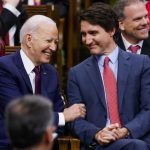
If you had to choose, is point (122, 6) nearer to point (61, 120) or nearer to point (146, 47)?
point (146, 47)

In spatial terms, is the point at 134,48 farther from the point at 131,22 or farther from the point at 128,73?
the point at 128,73

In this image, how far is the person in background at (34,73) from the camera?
4848 millimetres

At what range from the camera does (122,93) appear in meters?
5.02

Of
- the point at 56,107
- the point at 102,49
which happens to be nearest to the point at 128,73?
the point at 102,49

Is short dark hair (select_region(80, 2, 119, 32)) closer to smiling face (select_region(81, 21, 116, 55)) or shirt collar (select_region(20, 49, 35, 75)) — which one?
smiling face (select_region(81, 21, 116, 55))

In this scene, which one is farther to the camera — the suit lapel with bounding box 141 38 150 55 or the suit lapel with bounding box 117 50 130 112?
the suit lapel with bounding box 141 38 150 55

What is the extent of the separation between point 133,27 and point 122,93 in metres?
1.14

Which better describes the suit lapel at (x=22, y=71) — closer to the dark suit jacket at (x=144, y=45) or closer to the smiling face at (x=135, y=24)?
the dark suit jacket at (x=144, y=45)

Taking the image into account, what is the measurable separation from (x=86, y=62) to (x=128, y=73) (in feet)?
1.14

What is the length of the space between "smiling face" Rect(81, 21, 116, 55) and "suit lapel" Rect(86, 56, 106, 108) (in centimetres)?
8

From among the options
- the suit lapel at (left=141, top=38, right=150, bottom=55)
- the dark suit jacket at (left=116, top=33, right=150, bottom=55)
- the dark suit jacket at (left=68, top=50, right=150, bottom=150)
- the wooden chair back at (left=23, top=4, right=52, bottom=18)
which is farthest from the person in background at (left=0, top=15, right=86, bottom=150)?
the wooden chair back at (left=23, top=4, right=52, bottom=18)

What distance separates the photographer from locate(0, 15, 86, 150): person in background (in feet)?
15.9

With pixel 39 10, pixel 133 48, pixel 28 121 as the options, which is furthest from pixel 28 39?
pixel 28 121

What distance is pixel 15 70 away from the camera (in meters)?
4.88
